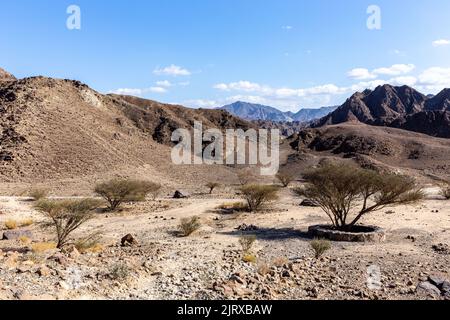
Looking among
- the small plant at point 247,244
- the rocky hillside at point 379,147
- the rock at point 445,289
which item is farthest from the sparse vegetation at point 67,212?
the rocky hillside at point 379,147

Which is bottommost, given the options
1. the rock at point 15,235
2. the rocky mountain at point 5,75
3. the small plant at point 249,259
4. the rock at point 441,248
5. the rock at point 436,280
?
the rock at point 441,248

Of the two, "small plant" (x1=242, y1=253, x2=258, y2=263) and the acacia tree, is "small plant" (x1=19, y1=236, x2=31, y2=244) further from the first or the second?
the acacia tree

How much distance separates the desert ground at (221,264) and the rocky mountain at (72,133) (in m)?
27.4

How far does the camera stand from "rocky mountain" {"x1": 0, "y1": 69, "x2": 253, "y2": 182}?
159ft

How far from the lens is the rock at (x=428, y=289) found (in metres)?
11.0

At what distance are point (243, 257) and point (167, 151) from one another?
53326 mm

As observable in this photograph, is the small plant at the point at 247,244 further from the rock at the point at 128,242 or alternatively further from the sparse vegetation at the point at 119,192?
the sparse vegetation at the point at 119,192

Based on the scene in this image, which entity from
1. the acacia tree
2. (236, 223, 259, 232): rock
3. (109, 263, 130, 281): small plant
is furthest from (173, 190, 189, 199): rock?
(109, 263, 130, 281): small plant

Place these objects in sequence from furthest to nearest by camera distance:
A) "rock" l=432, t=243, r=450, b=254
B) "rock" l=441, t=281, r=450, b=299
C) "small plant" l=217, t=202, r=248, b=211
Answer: "small plant" l=217, t=202, r=248, b=211, "rock" l=432, t=243, r=450, b=254, "rock" l=441, t=281, r=450, b=299

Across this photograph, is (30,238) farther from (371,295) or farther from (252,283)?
(371,295)

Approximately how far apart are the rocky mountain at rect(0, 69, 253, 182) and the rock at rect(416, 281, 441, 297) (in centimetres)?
4076

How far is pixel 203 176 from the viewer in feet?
185

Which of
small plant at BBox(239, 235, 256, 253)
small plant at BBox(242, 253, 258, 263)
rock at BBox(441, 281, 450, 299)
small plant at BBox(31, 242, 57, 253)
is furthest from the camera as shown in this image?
small plant at BBox(239, 235, 256, 253)
